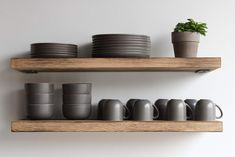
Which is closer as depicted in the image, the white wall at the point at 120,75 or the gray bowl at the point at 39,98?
the gray bowl at the point at 39,98

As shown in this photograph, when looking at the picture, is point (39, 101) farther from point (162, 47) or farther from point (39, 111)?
point (162, 47)

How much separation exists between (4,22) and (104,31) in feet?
1.51

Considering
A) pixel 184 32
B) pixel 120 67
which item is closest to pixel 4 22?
pixel 120 67

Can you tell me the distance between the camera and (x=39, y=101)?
1.63m

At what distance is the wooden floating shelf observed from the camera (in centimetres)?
155

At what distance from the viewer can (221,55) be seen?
1795mm

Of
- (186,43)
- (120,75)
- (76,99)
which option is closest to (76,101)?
(76,99)

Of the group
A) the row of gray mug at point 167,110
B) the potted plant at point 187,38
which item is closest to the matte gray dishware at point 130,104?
the row of gray mug at point 167,110

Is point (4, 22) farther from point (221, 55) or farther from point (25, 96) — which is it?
point (221, 55)

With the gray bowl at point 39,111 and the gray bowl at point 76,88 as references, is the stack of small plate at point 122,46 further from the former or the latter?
the gray bowl at point 39,111

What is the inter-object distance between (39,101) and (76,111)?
16cm

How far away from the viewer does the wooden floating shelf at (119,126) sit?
61.1 inches

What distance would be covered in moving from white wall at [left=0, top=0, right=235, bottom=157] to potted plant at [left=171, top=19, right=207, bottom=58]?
0.48 feet

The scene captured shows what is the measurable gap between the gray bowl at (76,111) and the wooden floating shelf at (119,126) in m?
0.07
